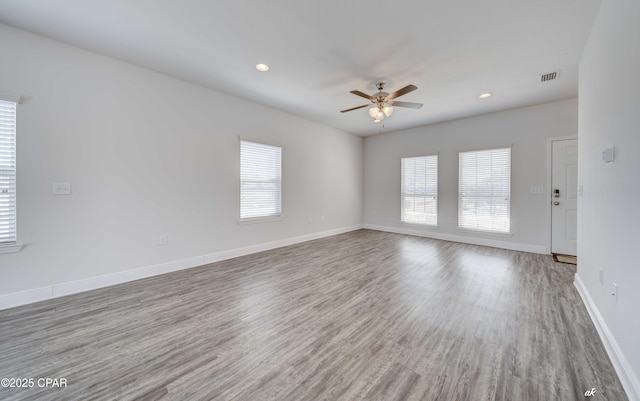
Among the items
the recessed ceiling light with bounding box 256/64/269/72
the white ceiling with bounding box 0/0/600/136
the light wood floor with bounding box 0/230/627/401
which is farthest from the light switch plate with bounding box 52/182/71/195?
the recessed ceiling light with bounding box 256/64/269/72

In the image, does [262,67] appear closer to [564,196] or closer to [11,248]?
[11,248]

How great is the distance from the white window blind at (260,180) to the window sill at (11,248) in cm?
256

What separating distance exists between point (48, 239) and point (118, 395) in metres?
2.32

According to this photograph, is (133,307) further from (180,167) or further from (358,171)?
(358,171)

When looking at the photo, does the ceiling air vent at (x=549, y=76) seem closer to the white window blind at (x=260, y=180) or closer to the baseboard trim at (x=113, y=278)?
the white window blind at (x=260, y=180)

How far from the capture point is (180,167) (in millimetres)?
3602

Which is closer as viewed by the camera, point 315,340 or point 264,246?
point 315,340

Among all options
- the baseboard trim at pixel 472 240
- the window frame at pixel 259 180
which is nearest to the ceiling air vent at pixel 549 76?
the baseboard trim at pixel 472 240

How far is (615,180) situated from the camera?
1772mm

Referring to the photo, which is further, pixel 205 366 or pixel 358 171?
pixel 358 171

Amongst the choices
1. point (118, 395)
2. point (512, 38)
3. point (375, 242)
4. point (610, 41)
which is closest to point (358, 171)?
point (375, 242)

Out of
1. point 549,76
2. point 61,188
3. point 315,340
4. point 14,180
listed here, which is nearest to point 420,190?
point 549,76

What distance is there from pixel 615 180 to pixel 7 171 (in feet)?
18.0

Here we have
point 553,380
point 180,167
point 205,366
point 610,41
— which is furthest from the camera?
point 180,167
